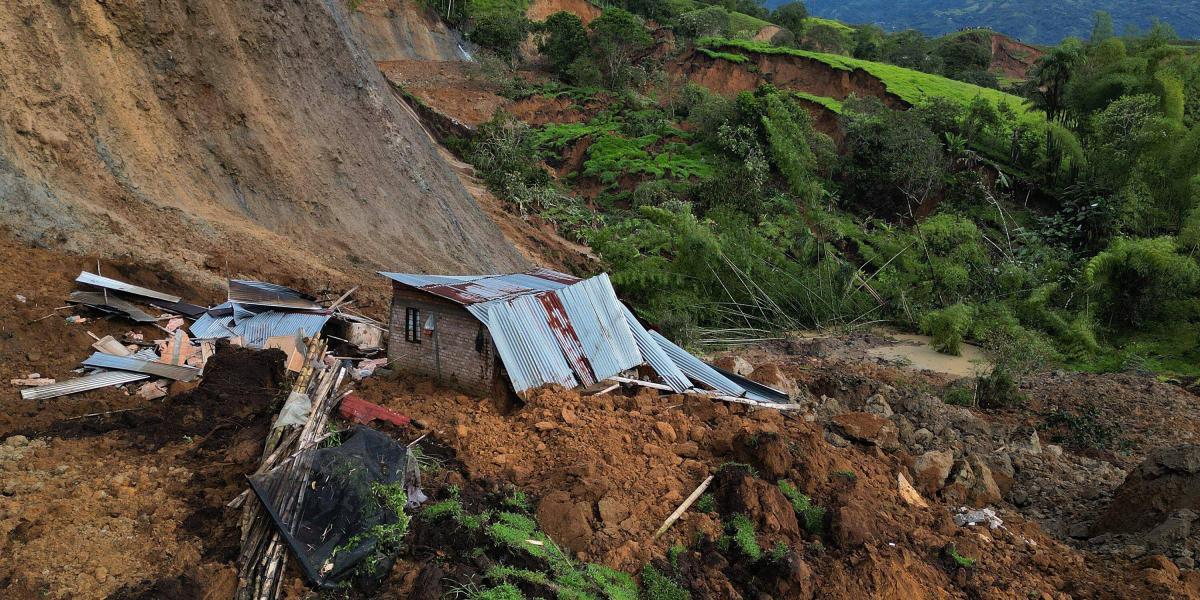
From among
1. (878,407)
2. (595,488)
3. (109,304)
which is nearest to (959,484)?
(878,407)

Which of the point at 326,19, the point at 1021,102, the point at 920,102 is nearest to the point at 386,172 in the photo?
the point at 326,19

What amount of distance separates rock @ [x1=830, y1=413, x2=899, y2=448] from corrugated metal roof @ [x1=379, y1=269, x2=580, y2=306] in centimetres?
330

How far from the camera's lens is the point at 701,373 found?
8.81m

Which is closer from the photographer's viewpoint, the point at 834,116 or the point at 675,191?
the point at 675,191

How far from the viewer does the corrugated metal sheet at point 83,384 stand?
6734mm

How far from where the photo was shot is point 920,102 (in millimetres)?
28109

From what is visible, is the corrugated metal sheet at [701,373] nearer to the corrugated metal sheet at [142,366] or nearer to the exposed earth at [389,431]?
the exposed earth at [389,431]

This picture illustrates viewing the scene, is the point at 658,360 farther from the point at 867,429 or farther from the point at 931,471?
the point at 931,471

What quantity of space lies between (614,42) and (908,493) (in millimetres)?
30516

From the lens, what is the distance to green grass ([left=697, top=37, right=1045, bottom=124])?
28.4 metres

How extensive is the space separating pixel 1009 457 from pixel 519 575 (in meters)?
6.00

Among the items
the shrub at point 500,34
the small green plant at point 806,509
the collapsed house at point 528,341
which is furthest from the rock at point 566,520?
the shrub at point 500,34

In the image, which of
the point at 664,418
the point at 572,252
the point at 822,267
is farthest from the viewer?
the point at 572,252

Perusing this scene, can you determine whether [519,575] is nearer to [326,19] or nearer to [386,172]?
[386,172]
